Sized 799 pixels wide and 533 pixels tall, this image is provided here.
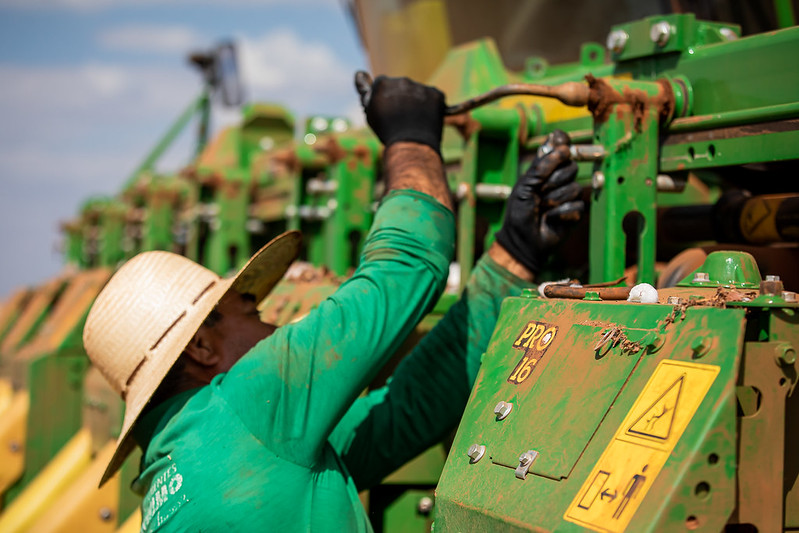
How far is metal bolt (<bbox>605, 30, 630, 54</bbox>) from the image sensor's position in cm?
273

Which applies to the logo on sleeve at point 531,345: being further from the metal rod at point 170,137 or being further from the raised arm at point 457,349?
the metal rod at point 170,137

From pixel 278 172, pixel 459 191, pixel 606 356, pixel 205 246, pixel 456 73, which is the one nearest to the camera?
pixel 606 356

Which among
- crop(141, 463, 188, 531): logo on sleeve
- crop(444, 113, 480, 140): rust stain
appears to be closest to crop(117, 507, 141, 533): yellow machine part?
crop(141, 463, 188, 531): logo on sleeve

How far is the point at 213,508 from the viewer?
2.17m

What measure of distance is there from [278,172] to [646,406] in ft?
15.3

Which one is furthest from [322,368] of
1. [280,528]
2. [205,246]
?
[205,246]

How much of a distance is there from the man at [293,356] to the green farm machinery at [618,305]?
0.25m

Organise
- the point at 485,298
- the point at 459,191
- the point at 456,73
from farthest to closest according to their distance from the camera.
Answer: the point at 456,73 < the point at 459,191 < the point at 485,298

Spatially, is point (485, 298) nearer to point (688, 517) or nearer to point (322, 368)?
point (322, 368)

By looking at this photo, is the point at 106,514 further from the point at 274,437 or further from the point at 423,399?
the point at 274,437

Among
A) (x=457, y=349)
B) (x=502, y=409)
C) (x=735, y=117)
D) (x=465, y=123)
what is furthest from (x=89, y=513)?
(x=735, y=117)

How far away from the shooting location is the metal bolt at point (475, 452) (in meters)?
1.89

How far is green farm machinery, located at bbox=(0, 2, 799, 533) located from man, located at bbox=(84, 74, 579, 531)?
9.8 inches

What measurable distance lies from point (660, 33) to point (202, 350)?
1.51 m
